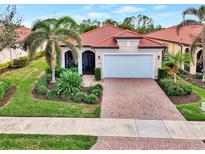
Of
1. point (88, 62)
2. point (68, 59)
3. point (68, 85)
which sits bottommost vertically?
point (68, 85)

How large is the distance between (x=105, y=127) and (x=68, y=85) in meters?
5.98

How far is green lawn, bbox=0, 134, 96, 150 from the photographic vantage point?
423 inches

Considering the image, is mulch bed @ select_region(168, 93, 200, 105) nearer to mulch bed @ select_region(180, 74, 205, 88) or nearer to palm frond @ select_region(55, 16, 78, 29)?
mulch bed @ select_region(180, 74, 205, 88)

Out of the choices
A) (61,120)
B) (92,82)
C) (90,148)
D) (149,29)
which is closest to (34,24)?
(92,82)

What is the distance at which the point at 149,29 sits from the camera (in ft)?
194

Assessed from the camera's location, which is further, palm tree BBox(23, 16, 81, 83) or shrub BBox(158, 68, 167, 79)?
shrub BBox(158, 68, 167, 79)

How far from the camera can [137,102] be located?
56.4 ft

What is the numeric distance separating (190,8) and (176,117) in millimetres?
10198

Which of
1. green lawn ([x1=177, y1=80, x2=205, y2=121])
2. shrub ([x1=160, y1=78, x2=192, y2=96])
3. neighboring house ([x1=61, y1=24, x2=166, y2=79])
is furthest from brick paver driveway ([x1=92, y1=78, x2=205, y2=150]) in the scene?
neighboring house ([x1=61, y1=24, x2=166, y2=79])

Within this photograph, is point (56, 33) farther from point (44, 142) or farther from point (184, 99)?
point (44, 142)

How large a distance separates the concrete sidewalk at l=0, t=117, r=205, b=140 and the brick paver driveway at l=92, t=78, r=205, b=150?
0.61 metres

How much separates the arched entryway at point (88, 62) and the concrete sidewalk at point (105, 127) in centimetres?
1286

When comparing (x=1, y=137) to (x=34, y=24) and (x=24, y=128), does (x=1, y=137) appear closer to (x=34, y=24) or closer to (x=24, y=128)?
(x=24, y=128)

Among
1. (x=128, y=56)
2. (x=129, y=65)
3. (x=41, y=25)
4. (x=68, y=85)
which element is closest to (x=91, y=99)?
(x=68, y=85)
